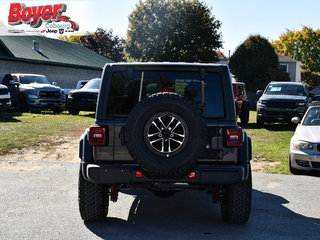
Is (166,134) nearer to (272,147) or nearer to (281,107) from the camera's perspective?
(272,147)

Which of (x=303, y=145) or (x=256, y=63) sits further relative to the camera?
(x=256, y=63)

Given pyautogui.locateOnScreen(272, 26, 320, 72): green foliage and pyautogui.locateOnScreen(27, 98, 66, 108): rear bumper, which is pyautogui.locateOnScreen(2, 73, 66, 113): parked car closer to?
pyautogui.locateOnScreen(27, 98, 66, 108): rear bumper

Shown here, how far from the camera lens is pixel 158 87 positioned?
5.35 m

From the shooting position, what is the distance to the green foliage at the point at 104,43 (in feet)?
226

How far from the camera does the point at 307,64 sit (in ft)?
271

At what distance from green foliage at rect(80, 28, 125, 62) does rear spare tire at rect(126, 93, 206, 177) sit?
64.6 metres

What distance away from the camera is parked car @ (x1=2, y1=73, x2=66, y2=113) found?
22.2m

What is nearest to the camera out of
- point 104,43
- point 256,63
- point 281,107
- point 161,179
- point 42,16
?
point 161,179

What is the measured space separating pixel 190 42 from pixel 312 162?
40392mm

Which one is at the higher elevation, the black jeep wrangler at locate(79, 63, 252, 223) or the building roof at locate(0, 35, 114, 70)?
the building roof at locate(0, 35, 114, 70)

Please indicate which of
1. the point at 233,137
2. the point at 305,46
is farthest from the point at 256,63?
the point at 233,137

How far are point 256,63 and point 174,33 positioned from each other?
347 inches

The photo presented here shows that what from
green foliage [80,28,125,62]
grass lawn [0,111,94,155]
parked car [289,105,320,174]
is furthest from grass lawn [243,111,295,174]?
green foliage [80,28,125,62]

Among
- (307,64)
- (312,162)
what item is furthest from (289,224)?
(307,64)
